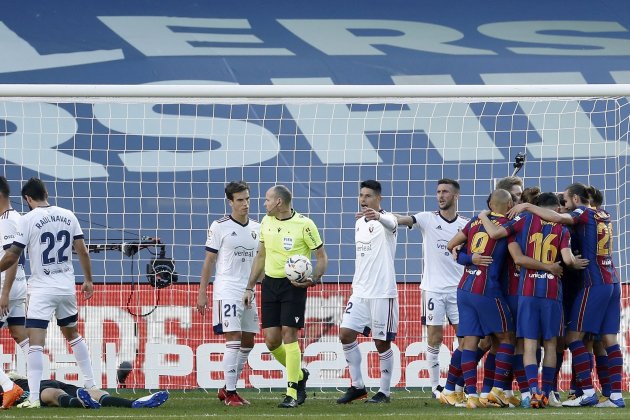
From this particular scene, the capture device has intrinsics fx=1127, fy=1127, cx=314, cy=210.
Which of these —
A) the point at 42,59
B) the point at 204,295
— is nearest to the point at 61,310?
the point at 204,295

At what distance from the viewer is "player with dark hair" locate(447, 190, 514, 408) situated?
9.52 metres

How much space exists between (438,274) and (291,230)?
1.60m

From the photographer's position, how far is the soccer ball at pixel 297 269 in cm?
980

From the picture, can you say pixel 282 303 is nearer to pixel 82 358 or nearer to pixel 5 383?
pixel 82 358

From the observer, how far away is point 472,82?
1777cm

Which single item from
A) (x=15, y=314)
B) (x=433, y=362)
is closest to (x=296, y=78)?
(x=433, y=362)

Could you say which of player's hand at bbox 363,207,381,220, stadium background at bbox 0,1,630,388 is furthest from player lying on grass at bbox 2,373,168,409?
stadium background at bbox 0,1,630,388

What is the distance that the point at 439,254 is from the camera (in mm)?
10766

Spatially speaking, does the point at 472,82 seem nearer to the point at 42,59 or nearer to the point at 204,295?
the point at 42,59

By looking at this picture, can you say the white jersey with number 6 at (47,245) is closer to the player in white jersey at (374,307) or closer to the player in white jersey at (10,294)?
the player in white jersey at (10,294)

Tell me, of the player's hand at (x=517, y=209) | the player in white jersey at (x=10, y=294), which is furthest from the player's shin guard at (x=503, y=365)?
the player in white jersey at (x=10, y=294)

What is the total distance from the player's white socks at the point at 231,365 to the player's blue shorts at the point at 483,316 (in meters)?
2.13

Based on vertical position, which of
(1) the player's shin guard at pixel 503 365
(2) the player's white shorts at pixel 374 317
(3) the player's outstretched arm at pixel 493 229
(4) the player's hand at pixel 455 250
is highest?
(3) the player's outstretched arm at pixel 493 229

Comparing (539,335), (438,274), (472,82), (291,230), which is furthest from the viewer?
(472,82)
